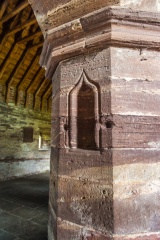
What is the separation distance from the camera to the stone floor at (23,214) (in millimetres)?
2351

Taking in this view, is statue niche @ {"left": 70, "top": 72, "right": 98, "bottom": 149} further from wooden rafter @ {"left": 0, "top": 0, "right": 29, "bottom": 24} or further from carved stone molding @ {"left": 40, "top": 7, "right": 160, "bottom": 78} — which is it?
wooden rafter @ {"left": 0, "top": 0, "right": 29, "bottom": 24}

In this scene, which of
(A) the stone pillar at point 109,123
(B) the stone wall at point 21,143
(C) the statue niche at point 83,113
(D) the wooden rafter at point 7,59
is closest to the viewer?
(A) the stone pillar at point 109,123

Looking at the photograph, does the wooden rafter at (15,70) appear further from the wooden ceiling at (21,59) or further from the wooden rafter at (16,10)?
the wooden rafter at (16,10)

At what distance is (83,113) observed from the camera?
1207 millimetres

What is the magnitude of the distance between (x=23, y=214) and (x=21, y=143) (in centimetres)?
418

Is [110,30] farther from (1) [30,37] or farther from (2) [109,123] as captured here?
(1) [30,37]

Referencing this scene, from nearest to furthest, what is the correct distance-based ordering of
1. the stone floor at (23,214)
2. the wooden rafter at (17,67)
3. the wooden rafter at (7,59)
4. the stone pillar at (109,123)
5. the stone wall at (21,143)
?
the stone pillar at (109,123) → the stone floor at (23,214) → the wooden rafter at (7,59) → the wooden rafter at (17,67) → the stone wall at (21,143)

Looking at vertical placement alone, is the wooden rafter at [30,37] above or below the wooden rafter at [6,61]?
above

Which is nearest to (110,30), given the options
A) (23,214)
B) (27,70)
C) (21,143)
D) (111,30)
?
(111,30)

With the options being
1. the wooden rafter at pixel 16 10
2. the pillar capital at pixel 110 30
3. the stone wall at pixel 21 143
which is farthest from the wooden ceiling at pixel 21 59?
the pillar capital at pixel 110 30

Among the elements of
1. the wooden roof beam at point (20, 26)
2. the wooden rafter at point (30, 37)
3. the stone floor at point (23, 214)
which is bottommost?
the stone floor at point (23, 214)

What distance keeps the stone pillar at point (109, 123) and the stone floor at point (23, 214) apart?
1.49 meters

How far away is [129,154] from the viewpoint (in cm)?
106

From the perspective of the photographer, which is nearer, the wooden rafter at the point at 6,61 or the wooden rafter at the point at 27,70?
the wooden rafter at the point at 6,61
